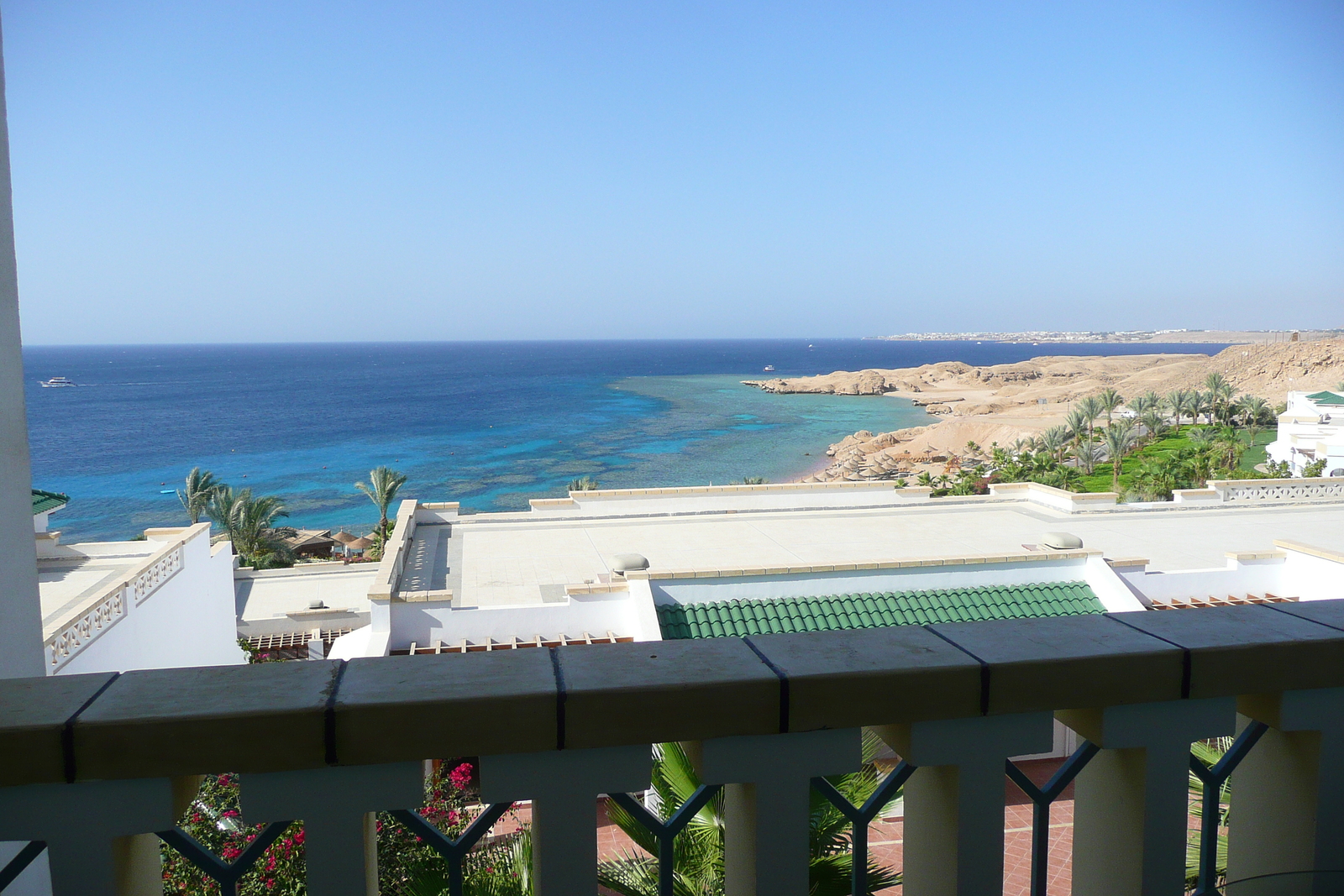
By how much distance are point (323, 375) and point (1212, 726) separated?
170 metres

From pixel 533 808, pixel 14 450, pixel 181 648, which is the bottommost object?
pixel 181 648

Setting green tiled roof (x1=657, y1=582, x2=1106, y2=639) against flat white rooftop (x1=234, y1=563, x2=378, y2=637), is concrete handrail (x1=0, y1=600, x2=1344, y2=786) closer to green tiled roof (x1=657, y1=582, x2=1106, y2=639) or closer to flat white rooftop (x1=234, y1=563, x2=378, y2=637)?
green tiled roof (x1=657, y1=582, x2=1106, y2=639)

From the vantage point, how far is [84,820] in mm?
1297

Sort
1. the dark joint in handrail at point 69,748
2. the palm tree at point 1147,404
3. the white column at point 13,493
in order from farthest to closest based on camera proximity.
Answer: the palm tree at point 1147,404 → the white column at point 13,493 → the dark joint in handrail at point 69,748

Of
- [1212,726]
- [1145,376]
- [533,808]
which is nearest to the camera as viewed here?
[533,808]

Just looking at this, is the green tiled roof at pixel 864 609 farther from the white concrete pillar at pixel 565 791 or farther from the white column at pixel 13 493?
the white concrete pillar at pixel 565 791

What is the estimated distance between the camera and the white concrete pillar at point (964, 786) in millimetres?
1553

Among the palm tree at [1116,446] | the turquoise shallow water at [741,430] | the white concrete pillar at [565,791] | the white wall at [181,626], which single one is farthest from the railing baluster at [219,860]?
the turquoise shallow water at [741,430]

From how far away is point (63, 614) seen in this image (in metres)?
9.72

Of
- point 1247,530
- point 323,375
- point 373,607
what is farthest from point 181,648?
point 323,375

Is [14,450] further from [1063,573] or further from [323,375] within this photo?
[323,375]

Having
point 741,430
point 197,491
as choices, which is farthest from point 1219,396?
point 197,491

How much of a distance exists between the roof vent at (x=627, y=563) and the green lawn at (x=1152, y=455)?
3035cm

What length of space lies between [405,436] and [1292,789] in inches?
3619
